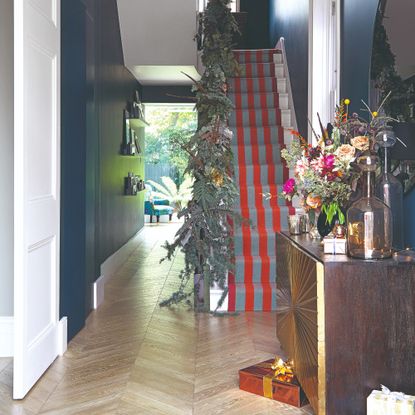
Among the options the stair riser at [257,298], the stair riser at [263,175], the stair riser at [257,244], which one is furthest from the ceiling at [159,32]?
the stair riser at [257,298]

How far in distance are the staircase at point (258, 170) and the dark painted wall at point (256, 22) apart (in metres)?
1.69

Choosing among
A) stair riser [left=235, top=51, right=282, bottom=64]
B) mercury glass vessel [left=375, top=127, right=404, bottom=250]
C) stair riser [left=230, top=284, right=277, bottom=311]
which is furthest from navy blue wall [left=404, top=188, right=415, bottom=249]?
stair riser [left=235, top=51, right=282, bottom=64]

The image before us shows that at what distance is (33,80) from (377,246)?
1877 mm

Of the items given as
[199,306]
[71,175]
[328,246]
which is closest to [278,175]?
[199,306]

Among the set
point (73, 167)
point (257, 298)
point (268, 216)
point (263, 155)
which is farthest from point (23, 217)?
point (263, 155)

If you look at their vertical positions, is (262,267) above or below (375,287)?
below

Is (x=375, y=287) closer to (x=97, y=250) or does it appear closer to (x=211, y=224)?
(x=211, y=224)

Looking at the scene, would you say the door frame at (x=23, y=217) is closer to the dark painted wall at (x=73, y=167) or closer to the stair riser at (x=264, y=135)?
the dark painted wall at (x=73, y=167)

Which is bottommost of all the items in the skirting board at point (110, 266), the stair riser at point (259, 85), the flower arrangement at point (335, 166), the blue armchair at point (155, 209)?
the skirting board at point (110, 266)

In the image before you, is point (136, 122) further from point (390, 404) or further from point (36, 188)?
point (390, 404)

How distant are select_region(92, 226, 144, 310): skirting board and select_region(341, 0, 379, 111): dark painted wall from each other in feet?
8.61

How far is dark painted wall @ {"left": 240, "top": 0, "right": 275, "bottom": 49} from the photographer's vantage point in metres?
10.2

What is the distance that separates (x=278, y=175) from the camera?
6.55 meters

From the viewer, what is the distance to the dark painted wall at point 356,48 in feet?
10.6
